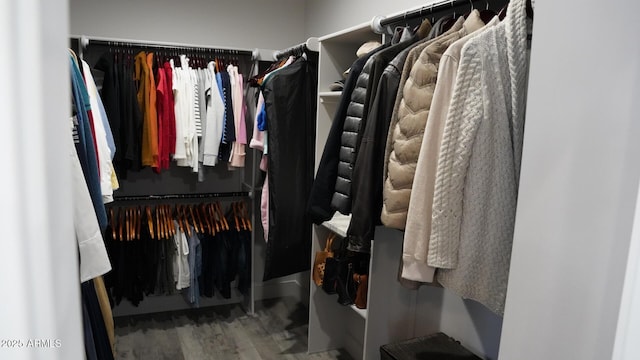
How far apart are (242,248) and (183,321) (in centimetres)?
68

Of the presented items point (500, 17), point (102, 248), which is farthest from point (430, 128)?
point (102, 248)

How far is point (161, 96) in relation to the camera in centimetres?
273

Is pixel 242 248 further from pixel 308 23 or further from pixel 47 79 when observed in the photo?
pixel 47 79

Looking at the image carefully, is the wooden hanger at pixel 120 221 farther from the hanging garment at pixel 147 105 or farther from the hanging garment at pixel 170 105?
the hanging garment at pixel 170 105

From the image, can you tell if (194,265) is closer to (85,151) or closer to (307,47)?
(307,47)

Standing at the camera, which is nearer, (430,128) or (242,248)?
(430,128)

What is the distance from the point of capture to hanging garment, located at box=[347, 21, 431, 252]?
5.04 ft

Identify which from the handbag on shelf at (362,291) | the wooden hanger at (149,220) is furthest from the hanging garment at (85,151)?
the wooden hanger at (149,220)

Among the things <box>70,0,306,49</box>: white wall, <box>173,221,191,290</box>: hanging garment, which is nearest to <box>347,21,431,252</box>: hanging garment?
<box>173,221,191,290</box>: hanging garment

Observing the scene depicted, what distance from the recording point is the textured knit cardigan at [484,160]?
120 cm

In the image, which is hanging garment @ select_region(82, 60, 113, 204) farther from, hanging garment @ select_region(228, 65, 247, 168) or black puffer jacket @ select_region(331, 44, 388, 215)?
hanging garment @ select_region(228, 65, 247, 168)

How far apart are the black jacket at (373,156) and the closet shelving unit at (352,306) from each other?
351 millimetres

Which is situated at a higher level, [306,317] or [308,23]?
[308,23]

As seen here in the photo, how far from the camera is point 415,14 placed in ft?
5.56
